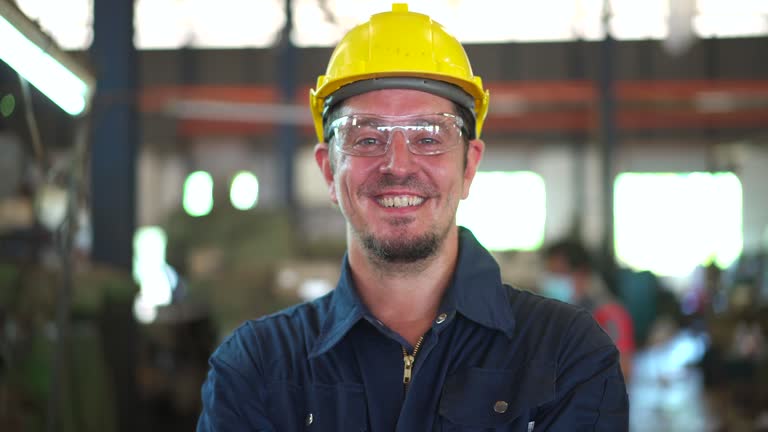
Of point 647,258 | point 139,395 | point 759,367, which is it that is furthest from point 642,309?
point 139,395

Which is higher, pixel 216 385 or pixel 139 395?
pixel 216 385

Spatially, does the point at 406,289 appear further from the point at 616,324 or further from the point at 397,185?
the point at 616,324

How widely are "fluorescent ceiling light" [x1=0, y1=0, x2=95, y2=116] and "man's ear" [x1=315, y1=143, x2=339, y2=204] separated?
0.72 metres

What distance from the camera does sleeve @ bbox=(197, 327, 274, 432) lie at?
167 centimetres

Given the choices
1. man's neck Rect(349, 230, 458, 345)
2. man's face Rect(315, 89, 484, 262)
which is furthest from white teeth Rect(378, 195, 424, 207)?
man's neck Rect(349, 230, 458, 345)

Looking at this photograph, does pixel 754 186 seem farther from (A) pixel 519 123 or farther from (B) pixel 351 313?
(B) pixel 351 313

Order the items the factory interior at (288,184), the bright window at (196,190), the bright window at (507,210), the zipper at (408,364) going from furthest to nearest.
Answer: the bright window at (196,190) → the bright window at (507,210) → the factory interior at (288,184) → the zipper at (408,364)

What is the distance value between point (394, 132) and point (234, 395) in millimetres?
599

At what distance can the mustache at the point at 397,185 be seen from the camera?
1.76 metres

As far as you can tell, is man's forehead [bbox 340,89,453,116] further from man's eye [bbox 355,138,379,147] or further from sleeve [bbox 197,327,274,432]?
sleeve [bbox 197,327,274,432]

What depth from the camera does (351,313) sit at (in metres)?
1.77

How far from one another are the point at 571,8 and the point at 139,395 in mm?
9096

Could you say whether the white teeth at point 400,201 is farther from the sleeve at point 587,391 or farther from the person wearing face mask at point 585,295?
the person wearing face mask at point 585,295

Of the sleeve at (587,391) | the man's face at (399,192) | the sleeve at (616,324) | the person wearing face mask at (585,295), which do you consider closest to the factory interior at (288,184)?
the person wearing face mask at (585,295)
